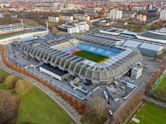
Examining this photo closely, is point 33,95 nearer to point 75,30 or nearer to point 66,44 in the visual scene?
point 66,44

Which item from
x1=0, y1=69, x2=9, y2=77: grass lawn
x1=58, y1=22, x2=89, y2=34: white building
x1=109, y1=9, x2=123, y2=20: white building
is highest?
x1=109, y1=9, x2=123, y2=20: white building

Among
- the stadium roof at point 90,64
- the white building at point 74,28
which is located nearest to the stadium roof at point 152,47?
the stadium roof at point 90,64

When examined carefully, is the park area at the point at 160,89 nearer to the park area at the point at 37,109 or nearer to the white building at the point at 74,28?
the park area at the point at 37,109

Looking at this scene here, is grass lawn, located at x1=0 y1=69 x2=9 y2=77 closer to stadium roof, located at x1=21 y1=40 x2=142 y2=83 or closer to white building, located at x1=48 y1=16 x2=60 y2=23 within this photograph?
stadium roof, located at x1=21 y1=40 x2=142 y2=83

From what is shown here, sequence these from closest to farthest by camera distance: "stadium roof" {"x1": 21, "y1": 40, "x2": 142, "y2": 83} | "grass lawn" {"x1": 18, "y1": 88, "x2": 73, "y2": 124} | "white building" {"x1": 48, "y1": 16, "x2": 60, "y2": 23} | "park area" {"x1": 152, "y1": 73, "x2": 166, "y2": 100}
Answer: "grass lawn" {"x1": 18, "y1": 88, "x2": 73, "y2": 124} → "park area" {"x1": 152, "y1": 73, "x2": 166, "y2": 100} → "stadium roof" {"x1": 21, "y1": 40, "x2": 142, "y2": 83} → "white building" {"x1": 48, "y1": 16, "x2": 60, "y2": 23}

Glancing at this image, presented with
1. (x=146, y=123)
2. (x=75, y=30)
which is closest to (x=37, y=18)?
(x=75, y=30)

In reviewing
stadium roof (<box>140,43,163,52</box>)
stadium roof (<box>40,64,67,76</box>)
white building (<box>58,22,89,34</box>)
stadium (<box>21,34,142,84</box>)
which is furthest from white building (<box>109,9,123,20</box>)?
stadium roof (<box>40,64,67,76</box>)

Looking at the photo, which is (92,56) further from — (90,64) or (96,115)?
(96,115)
